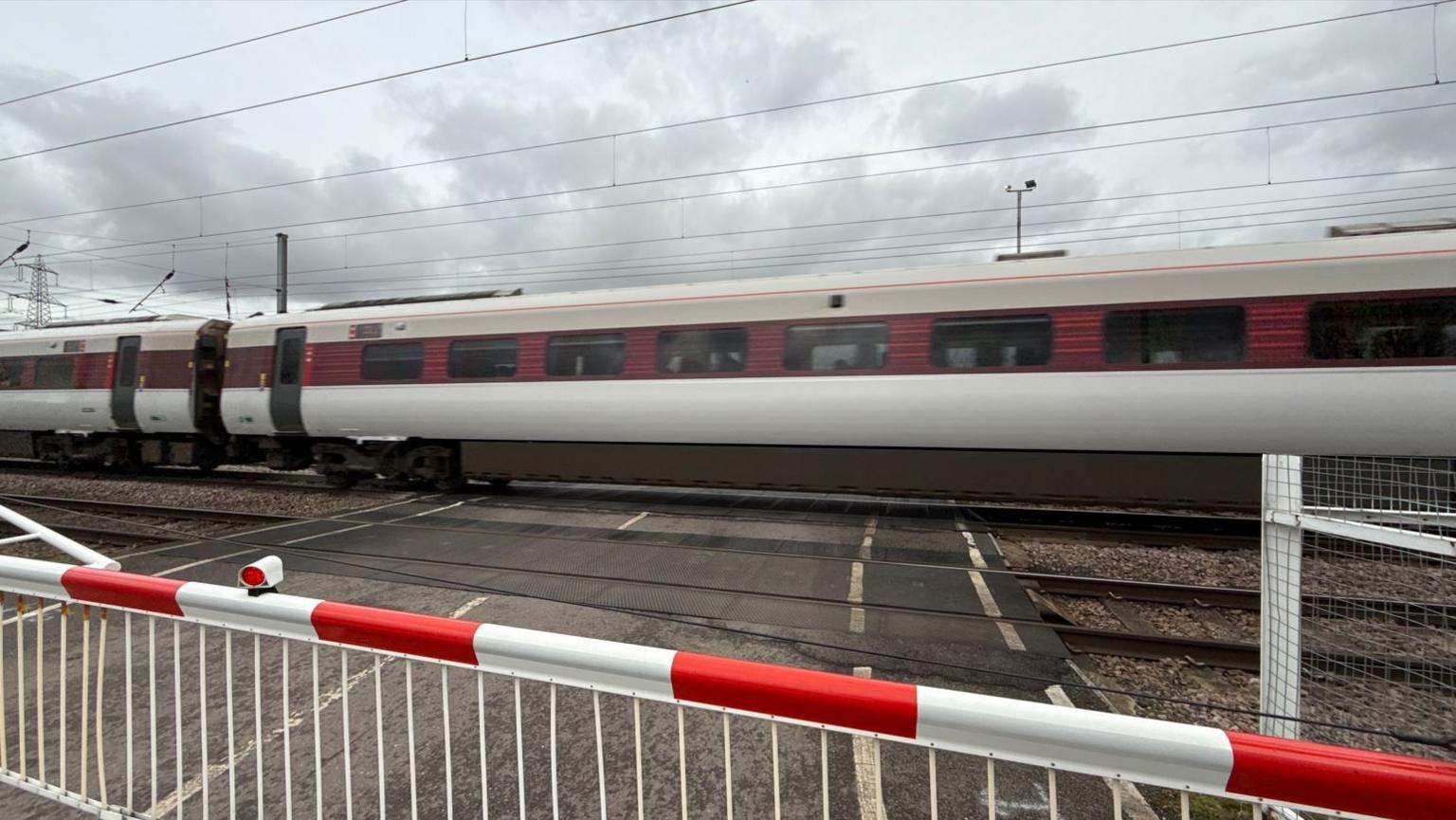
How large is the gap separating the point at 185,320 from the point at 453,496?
715 centimetres

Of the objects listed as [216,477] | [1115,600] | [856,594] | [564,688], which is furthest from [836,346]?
[216,477]

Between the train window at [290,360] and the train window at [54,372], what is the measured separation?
230 inches

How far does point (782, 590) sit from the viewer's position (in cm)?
518

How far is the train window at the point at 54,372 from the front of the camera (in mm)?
12062

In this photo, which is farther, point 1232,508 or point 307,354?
point 307,354

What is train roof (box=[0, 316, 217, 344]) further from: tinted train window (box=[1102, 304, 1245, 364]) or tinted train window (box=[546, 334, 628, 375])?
tinted train window (box=[1102, 304, 1245, 364])

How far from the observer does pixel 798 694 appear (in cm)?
151

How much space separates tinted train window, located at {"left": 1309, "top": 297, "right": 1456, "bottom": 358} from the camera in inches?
227

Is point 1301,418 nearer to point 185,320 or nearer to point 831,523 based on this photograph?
point 831,523

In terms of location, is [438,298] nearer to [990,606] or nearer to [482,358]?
[482,358]

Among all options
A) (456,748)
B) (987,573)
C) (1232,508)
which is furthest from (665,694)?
(1232,508)

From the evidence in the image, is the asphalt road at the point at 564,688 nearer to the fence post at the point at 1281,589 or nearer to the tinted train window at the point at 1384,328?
the fence post at the point at 1281,589

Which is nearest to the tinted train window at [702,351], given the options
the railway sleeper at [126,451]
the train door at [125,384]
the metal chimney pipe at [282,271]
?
the railway sleeper at [126,451]

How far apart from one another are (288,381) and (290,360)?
38cm
